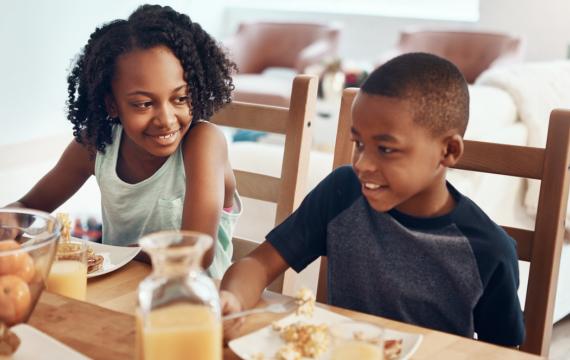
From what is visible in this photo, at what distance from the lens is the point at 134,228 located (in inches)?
62.2

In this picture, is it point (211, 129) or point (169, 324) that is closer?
point (169, 324)

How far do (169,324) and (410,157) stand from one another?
55cm

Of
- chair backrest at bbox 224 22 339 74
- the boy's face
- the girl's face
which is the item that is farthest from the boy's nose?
chair backrest at bbox 224 22 339 74

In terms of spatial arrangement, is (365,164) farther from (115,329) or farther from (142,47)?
(142,47)

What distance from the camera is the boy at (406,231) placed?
3.71 feet

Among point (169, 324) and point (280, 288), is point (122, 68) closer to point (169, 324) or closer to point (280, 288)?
point (280, 288)

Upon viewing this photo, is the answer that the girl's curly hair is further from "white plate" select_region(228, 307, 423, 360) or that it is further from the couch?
the couch

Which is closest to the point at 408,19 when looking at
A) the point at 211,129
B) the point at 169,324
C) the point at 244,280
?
the point at 211,129

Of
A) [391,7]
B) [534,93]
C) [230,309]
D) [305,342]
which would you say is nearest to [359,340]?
[305,342]

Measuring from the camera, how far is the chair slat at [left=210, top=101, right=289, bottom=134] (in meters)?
1.50

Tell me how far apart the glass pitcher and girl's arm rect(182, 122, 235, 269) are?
2.09 feet

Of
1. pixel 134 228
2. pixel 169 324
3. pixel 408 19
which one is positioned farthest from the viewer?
pixel 408 19

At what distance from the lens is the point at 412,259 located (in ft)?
4.00

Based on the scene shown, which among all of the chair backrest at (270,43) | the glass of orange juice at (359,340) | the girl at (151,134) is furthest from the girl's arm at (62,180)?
the chair backrest at (270,43)
